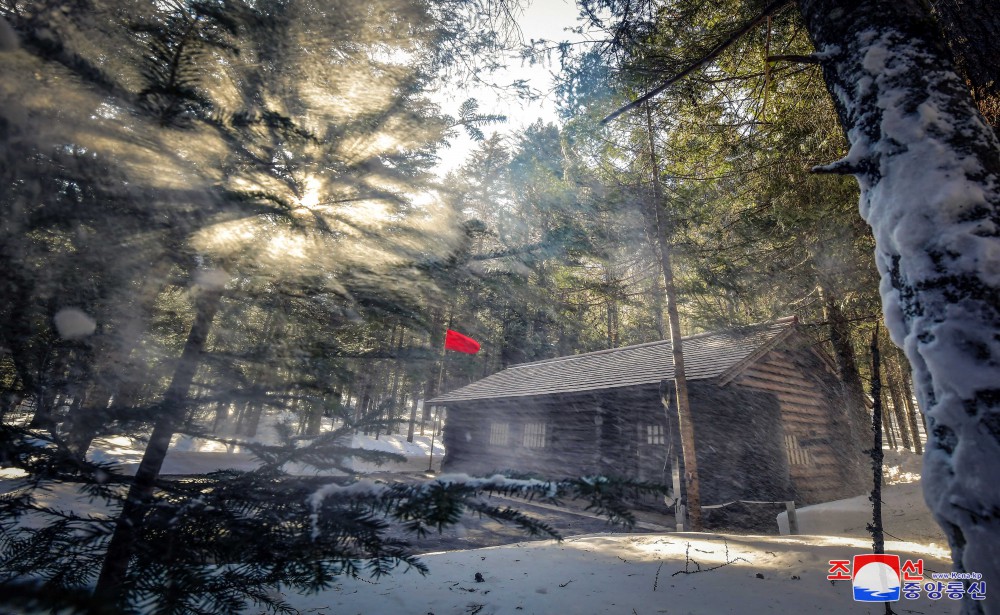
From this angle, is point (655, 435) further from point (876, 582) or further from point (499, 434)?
point (876, 582)

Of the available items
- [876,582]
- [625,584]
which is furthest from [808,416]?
[625,584]

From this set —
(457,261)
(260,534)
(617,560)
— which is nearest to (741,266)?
(617,560)

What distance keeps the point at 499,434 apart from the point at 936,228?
16.7 m

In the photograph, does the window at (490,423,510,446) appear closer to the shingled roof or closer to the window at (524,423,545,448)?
the window at (524,423,545,448)

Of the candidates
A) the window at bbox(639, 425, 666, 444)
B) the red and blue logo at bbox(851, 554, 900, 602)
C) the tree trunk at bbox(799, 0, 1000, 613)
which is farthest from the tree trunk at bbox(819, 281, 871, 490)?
the tree trunk at bbox(799, 0, 1000, 613)

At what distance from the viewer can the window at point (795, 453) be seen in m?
11.8

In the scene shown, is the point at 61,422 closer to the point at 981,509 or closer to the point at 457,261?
the point at 457,261

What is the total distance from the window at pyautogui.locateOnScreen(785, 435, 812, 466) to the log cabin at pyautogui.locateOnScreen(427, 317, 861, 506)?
0.03 m

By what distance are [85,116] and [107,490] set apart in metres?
1.83

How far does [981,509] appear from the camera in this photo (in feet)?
5.61

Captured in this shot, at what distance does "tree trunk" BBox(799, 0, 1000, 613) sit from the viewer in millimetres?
1783

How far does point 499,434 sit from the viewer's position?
17.5 metres

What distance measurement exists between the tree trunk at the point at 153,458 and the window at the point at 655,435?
12020mm

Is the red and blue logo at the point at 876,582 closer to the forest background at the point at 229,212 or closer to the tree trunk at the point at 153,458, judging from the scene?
the forest background at the point at 229,212
